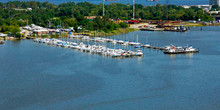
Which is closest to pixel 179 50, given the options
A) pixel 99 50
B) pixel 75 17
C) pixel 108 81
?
pixel 99 50

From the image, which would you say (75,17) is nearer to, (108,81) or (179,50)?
(179,50)

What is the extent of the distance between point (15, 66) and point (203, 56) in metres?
7.96

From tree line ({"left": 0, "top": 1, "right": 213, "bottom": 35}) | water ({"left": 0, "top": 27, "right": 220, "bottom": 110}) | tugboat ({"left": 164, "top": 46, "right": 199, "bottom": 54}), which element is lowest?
water ({"left": 0, "top": 27, "right": 220, "bottom": 110})

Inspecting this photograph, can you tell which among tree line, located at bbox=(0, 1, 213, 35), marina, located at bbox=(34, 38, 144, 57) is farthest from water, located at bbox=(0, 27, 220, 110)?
tree line, located at bbox=(0, 1, 213, 35)

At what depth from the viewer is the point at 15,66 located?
14.0m

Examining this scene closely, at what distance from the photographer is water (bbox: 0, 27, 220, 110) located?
9.59m

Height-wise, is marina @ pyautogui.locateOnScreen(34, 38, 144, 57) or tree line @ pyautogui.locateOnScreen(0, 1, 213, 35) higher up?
tree line @ pyautogui.locateOnScreen(0, 1, 213, 35)

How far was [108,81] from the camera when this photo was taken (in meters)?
11.6

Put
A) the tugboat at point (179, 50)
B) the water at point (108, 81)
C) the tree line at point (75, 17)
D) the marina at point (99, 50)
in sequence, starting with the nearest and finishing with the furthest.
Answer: the water at point (108, 81)
the marina at point (99, 50)
the tugboat at point (179, 50)
the tree line at point (75, 17)

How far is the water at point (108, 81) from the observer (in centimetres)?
959

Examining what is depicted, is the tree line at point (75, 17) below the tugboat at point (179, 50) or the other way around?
the other way around

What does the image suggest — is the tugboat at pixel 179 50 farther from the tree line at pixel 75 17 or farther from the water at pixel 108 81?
the tree line at pixel 75 17

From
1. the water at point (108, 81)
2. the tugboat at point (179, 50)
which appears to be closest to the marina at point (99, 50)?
the water at point (108, 81)

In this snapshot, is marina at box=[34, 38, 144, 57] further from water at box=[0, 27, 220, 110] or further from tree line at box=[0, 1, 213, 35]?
tree line at box=[0, 1, 213, 35]
